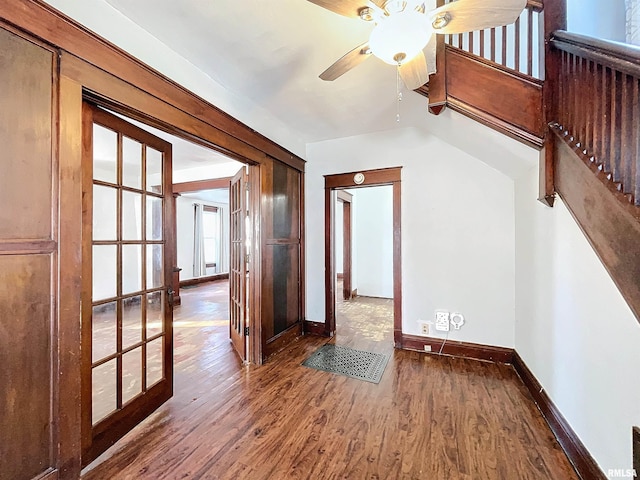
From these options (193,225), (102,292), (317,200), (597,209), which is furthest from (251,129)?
(193,225)

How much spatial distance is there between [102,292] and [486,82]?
276cm

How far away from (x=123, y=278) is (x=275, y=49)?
1.80m

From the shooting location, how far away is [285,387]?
233cm

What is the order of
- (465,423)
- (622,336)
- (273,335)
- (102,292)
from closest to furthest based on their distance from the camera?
(622,336) < (102,292) < (465,423) < (273,335)

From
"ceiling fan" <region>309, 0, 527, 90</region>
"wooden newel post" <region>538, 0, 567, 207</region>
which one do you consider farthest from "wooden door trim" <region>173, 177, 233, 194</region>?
"wooden newel post" <region>538, 0, 567, 207</region>

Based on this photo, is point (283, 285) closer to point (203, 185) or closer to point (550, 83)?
point (203, 185)

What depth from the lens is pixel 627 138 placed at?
1136mm

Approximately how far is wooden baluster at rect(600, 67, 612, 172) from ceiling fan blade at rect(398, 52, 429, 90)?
0.80m

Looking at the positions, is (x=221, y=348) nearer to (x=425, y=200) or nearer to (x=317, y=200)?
(x=317, y=200)

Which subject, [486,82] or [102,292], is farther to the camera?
[486,82]

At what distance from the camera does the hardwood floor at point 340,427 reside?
4.94ft

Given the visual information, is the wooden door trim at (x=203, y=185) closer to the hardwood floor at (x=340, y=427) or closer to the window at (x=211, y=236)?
the hardwood floor at (x=340, y=427)

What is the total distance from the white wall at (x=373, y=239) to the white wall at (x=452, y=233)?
2543mm

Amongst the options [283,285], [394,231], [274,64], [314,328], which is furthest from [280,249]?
[274,64]
